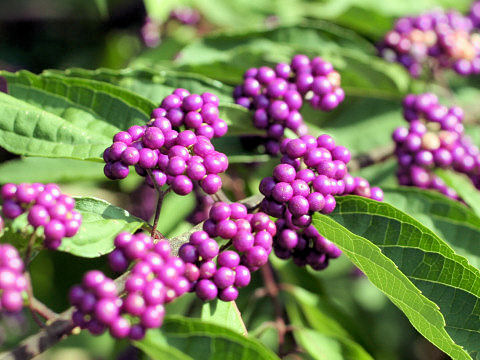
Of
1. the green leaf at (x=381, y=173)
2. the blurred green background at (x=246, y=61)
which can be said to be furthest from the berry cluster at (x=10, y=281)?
the green leaf at (x=381, y=173)

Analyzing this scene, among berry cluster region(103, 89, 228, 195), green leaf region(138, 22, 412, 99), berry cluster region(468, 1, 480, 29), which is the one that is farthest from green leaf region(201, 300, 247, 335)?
berry cluster region(468, 1, 480, 29)

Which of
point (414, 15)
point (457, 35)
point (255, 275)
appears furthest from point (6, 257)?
point (414, 15)

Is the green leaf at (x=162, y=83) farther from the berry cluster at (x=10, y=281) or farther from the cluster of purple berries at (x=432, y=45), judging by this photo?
the cluster of purple berries at (x=432, y=45)

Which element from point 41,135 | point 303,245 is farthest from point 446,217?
point 41,135

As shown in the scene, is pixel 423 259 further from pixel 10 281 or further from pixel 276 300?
pixel 10 281

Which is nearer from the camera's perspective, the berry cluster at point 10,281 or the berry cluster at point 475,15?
the berry cluster at point 10,281

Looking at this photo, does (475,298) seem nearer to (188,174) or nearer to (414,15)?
(188,174)

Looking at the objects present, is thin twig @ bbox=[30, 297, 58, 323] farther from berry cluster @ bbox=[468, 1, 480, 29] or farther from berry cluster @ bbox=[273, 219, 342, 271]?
berry cluster @ bbox=[468, 1, 480, 29]
